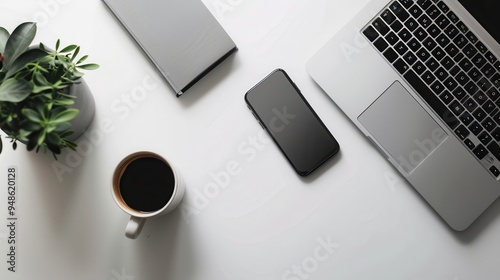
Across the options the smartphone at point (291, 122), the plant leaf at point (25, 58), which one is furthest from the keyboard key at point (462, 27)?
the plant leaf at point (25, 58)

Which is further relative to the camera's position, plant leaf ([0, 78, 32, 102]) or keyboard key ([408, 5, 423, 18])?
keyboard key ([408, 5, 423, 18])

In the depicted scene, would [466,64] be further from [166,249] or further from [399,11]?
[166,249]

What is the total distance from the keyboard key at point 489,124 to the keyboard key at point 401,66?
0.15 m

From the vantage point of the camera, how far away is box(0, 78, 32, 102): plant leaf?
59 cm

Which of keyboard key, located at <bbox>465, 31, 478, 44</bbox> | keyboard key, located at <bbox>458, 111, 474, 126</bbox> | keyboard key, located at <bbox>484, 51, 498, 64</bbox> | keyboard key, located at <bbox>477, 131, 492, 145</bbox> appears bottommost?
keyboard key, located at <bbox>477, 131, 492, 145</bbox>

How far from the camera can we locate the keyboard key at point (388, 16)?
787 mm

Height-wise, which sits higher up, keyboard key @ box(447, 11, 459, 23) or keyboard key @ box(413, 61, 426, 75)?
keyboard key @ box(447, 11, 459, 23)

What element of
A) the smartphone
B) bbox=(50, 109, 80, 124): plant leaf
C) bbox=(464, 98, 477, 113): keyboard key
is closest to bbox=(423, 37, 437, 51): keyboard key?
bbox=(464, 98, 477, 113): keyboard key

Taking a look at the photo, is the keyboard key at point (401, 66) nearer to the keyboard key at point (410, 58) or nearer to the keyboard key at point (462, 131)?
the keyboard key at point (410, 58)

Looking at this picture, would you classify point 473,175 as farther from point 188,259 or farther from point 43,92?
point 43,92

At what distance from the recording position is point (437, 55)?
30.8 inches

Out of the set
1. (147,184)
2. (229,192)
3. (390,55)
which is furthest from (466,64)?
(147,184)

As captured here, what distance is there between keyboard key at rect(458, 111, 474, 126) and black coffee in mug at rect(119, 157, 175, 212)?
478 mm

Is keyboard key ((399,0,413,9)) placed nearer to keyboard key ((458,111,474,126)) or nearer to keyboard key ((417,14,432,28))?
keyboard key ((417,14,432,28))
